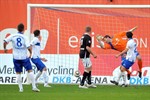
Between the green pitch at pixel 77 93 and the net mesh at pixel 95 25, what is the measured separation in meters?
2.24

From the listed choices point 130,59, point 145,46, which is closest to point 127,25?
point 145,46

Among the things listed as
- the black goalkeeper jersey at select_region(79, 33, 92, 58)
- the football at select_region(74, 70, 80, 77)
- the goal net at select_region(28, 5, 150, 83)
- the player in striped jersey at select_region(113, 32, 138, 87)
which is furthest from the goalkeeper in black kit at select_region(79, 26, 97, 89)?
the goal net at select_region(28, 5, 150, 83)

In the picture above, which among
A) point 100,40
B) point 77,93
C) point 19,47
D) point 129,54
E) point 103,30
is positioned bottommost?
point 77,93

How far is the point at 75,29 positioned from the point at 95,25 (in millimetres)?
763

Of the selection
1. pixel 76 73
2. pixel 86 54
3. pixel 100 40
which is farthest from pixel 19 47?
pixel 76 73

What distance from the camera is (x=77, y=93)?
21406mm

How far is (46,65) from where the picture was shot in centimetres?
2672

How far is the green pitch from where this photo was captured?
1977cm

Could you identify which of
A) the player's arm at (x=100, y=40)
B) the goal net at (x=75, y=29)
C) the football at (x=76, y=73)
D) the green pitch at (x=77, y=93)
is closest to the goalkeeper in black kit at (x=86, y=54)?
the green pitch at (x=77, y=93)

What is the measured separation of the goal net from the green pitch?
1.95m

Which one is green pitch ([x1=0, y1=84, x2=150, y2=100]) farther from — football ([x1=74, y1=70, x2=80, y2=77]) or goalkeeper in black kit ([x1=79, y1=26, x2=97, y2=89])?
football ([x1=74, y1=70, x2=80, y2=77])

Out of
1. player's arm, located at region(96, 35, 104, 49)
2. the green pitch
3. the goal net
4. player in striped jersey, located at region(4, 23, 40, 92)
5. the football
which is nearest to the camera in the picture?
the green pitch

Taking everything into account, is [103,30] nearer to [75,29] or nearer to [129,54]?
[75,29]

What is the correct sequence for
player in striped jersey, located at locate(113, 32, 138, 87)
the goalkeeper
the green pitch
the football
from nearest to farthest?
the green pitch
player in striped jersey, located at locate(113, 32, 138, 87)
the goalkeeper
the football
